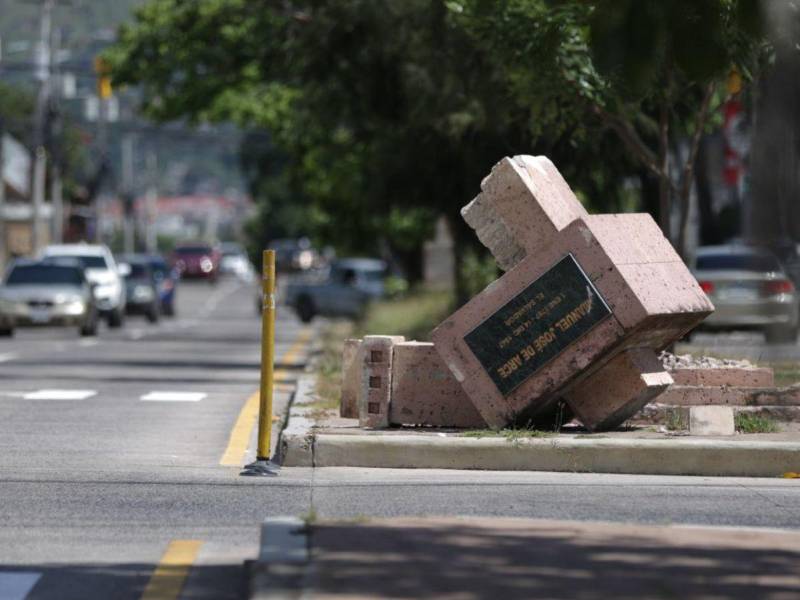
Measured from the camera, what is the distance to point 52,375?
2380 centimetres

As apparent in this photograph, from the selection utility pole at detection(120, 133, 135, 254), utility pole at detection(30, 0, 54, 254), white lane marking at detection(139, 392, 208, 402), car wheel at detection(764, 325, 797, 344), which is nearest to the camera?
white lane marking at detection(139, 392, 208, 402)

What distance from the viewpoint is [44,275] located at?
136ft

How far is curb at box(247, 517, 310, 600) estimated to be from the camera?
738 cm

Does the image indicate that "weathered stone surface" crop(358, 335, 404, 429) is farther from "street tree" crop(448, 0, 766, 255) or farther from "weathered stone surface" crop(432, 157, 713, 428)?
"street tree" crop(448, 0, 766, 255)

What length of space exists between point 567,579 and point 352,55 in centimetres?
2194

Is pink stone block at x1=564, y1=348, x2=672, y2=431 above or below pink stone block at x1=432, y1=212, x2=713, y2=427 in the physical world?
below

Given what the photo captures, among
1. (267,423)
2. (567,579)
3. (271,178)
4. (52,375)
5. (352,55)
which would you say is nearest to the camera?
(567,579)

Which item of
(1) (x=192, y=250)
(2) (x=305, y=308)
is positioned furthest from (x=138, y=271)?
(1) (x=192, y=250)

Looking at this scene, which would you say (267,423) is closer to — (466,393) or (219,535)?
(466,393)

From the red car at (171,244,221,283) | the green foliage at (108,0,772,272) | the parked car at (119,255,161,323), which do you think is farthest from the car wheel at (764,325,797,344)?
the red car at (171,244,221,283)

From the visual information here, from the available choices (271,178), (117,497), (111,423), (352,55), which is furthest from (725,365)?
(271,178)

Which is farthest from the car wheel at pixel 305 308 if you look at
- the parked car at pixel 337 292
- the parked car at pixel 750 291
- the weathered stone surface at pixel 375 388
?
the weathered stone surface at pixel 375 388

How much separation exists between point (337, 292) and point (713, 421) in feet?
130

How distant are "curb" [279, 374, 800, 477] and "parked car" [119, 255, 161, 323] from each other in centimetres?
3958
